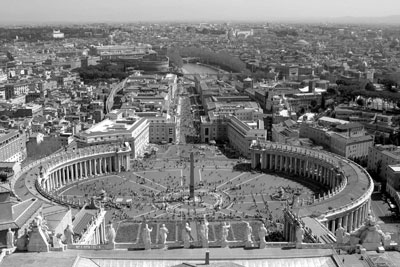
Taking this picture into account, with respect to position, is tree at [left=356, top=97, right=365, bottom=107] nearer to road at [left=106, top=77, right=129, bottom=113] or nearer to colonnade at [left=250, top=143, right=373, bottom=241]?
colonnade at [left=250, top=143, right=373, bottom=241]

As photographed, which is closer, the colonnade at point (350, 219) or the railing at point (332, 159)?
the colonnade at point (350, 219)

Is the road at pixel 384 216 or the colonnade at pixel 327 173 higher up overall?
the colonnade at pixel 327 173

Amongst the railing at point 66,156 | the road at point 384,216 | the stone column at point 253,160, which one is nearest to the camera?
the road at point 384,216

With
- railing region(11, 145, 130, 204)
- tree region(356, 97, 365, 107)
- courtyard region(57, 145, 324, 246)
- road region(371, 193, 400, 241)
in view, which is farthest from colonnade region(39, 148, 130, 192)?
tree region(356, 97, 365, 107)

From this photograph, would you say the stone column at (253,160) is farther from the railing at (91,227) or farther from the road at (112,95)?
the road at (112,95)

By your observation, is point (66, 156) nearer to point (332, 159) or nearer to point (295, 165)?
point (295, 165)

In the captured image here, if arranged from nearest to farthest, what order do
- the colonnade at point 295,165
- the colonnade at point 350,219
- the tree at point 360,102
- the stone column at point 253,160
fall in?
1. the colonnade at point 350,219
2. the colonnade at point 295,165
3. the stone column at point 253,160
4. the tree at point 360,102

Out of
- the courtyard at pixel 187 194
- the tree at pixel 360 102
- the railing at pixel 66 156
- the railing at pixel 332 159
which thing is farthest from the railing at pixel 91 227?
the tree at pixel 360 102

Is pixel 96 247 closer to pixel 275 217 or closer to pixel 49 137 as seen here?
pixel 275 217

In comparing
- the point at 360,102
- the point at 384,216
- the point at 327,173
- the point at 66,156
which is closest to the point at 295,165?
the point at 327,173

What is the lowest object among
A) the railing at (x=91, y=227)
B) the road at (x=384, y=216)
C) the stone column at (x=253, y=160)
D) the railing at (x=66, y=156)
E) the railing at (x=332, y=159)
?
the road at (x=384, y=216)

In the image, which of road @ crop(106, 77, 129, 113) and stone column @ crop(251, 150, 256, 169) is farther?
road @ crop(106, 77, 129, 113)
